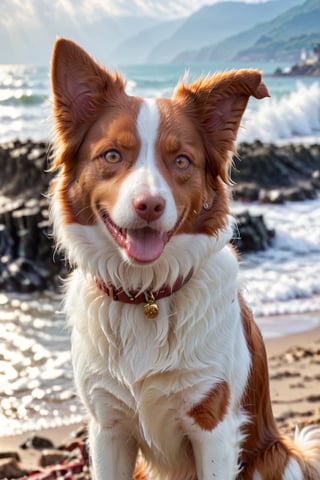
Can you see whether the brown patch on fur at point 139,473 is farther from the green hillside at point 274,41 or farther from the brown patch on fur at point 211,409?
the green hillside at point 274,41

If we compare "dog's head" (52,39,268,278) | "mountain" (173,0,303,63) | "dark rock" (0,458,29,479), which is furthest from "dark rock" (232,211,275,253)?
"mountain" (173,0,303,63)

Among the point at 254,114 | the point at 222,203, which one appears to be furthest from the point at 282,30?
the point at 222,203

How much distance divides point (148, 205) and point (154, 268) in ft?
1.49

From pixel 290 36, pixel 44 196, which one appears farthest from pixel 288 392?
pixel 290 36

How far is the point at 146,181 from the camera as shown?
242 centimetres

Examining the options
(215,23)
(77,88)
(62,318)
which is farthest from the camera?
(215,23)

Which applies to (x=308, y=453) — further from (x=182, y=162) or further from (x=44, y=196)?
(x=44, y=196)

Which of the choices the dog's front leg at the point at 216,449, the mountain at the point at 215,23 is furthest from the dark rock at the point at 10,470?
the mountain at the point at 215,23

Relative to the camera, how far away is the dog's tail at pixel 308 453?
10.3 feet

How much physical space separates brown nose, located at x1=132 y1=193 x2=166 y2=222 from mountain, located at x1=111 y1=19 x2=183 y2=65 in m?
38.2

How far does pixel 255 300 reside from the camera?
7004 millimetres

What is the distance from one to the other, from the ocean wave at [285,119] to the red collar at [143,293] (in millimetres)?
16041

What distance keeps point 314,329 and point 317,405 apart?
1614mm

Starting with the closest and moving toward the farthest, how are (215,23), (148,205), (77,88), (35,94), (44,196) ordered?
(148,205)
(77,88)
(44,196)
(35,94)
(215,23)
